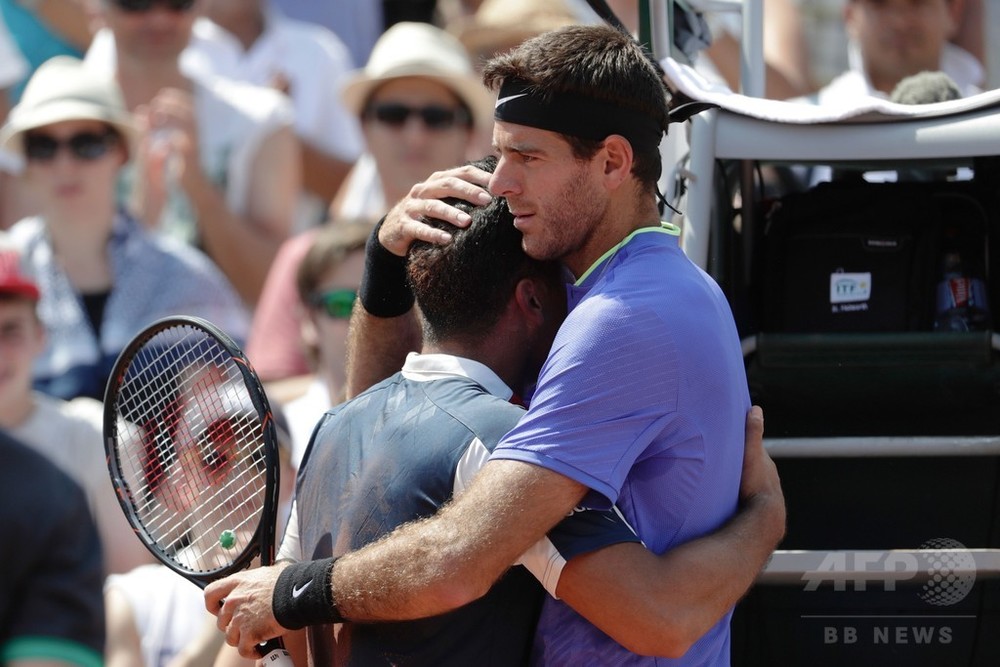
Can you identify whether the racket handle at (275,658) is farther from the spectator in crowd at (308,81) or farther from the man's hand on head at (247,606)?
the spectator in crowd at (308,81)

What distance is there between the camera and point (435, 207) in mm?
2871

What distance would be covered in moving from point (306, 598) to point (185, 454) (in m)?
0.92

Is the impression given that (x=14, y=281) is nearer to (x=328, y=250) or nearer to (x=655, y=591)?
(x=328, y=250)

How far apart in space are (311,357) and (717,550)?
10.0 feet

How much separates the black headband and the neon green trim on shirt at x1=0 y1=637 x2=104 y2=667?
143 centimetres

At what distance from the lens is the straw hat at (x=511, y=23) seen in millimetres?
6539

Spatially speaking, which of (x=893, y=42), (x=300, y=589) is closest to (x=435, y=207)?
(x=300, y=589)

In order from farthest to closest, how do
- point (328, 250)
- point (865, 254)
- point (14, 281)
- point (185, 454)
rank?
point (328, 250), point (14, 281), point (865, 254), point (185, 454)

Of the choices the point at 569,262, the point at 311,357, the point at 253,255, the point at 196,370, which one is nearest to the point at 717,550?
the point at 569,262

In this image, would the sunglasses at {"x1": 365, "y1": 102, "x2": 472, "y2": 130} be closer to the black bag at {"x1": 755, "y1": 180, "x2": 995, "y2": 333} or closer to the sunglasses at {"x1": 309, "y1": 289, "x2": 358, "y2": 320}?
the sunglasses at {"x1": 309, "y1": 289, "x2": 358, "y2": 320}

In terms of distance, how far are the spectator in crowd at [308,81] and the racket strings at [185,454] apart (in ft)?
10.5

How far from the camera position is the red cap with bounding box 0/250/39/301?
488 centimetres

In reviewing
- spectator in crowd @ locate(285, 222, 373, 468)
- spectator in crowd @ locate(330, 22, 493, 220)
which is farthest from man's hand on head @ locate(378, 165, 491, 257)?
spectator in crowd @ locate(330, 22, 493, 220)

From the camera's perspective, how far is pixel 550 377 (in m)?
2.53
